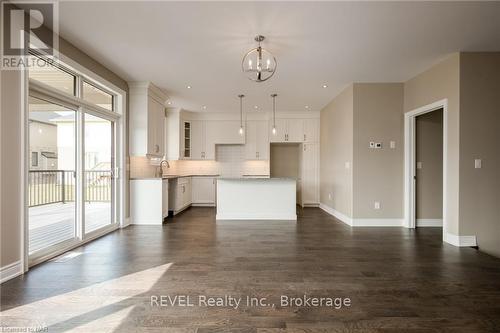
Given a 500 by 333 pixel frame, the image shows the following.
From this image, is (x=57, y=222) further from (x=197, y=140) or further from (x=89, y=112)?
(x=197, y=140)

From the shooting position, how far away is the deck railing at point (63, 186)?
13.3 ft

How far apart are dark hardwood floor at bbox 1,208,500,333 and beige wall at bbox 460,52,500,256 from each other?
477 mm

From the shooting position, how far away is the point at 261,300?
86.2 inches

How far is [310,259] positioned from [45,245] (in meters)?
3.46

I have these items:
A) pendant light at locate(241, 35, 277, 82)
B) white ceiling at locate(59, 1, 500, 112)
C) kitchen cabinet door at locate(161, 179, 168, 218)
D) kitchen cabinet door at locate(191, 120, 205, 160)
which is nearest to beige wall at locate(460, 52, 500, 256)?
white ceiling at locate(59, 1, 500, 112)

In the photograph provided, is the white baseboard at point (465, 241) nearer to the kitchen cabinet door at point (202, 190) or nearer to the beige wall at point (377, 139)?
the beige wall at point (377, 139)

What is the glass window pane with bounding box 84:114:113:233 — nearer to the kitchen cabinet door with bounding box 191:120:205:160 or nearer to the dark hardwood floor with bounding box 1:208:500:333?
the dark hardwood floor with bounding box 1:208:500:333

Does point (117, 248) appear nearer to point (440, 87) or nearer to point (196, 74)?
point (196, 74)

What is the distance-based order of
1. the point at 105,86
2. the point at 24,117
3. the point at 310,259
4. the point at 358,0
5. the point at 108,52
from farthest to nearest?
the point at 105,86 → the point at 108,52 → the point at 310,259 → the point at 24,117 → the point at 358,0

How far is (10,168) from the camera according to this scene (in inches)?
101

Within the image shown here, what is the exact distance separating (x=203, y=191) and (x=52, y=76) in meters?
5.01

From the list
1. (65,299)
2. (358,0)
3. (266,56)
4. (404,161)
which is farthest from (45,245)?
(404,161)

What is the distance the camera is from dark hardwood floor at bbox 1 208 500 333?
189 centimetres

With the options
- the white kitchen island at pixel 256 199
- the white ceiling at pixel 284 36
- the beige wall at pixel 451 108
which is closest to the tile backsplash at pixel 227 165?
the white kitchen island at pixel 256 199
